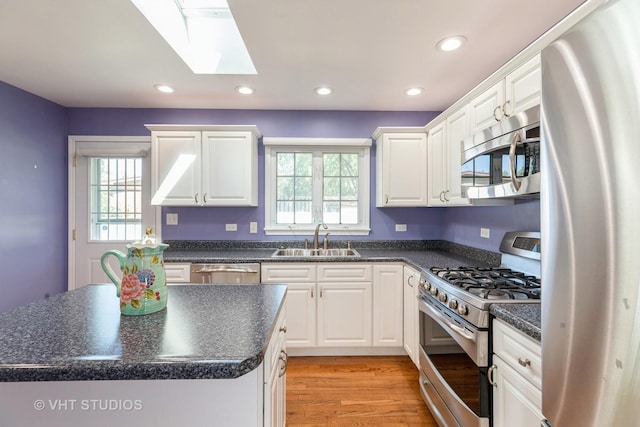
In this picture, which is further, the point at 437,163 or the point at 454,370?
the point at 437,163

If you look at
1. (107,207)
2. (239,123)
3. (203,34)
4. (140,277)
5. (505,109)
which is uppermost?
(203,34)

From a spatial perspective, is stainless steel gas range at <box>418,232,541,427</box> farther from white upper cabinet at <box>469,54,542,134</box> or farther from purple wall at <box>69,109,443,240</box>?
purple wall at <box>69,109,443,240</box>

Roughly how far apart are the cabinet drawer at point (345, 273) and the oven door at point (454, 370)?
0.63 m

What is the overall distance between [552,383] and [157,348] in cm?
103

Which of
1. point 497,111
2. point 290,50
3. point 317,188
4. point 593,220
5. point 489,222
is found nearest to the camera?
point 593,220

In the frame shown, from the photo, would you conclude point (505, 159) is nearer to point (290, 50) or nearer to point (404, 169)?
point (404, 169)

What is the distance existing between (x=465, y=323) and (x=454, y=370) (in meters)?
0.32

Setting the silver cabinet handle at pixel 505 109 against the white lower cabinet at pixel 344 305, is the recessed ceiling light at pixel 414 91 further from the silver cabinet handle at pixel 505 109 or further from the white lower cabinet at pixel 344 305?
the white lower cabinet at pixel 344 305

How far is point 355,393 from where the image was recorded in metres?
2.11

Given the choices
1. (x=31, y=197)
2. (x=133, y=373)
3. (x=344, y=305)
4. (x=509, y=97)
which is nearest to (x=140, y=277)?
(x=133, y=373)

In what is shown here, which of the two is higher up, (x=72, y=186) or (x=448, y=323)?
(x=72, y=186)

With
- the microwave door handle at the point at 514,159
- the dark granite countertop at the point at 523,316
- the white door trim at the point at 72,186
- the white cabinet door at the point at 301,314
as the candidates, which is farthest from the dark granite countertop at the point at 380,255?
the microwave door handle at the point at 514,159

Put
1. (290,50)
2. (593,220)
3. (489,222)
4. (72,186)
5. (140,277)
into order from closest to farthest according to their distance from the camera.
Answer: (593,220), (140,277), (290,50), (489,222), (72,186)

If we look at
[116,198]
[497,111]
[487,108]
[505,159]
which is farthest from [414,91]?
[116,198]
